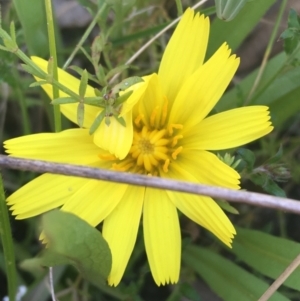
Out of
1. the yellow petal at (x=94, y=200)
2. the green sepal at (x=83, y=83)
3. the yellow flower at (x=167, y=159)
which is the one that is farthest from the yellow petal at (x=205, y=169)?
the green sepal at (x=83, y=83)

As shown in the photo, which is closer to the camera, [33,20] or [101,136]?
[101,136]

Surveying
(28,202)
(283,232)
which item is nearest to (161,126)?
(28,202)

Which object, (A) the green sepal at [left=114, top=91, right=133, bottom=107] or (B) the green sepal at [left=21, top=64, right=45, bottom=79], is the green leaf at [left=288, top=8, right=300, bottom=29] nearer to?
(A) the green sepal at [left=114, top=91, right=133, bottom=107]

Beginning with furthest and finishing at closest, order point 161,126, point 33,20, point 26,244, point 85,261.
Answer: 1. point 26,244
2. point 33,20
3. point 161,126
4. point 85,261

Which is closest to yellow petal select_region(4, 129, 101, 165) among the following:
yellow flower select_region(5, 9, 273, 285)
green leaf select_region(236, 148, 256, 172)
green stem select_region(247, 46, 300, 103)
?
yellow flower select_region(5, 9, 273, 285)

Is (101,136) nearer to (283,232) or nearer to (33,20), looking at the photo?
(33,20)

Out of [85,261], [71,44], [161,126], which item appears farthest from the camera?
[71,44]

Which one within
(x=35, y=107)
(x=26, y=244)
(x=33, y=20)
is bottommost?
(x=26, y=244)

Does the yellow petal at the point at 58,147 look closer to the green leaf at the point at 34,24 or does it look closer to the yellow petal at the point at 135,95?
the yellow petal at the point at 135,95
